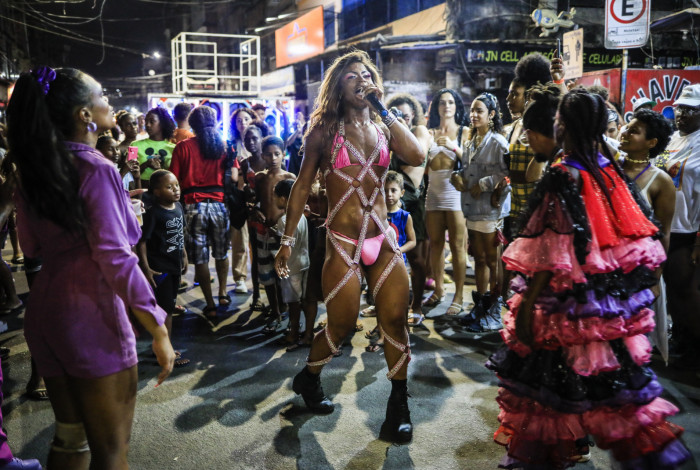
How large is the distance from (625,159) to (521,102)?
1.37 meters

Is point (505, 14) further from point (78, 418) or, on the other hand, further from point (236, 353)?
point (78, 418)

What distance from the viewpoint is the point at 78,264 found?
199 cm

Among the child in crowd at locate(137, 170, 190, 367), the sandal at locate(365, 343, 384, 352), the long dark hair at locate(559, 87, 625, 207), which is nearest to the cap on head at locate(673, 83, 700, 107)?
the long dark hair at locate(559, 87, 625, 207)

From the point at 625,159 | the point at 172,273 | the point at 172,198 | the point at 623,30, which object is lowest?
the point at 172,273

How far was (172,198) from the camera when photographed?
4.93 m

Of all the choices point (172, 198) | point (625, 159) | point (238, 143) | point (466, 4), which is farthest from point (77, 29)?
point (625, 159)

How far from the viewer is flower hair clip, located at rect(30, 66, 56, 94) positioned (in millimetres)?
2014

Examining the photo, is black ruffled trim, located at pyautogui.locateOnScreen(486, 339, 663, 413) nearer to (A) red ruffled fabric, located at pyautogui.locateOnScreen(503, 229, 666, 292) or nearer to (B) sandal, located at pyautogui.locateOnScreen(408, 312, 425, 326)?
(A) red ruffled fabric, located at pyautogui.locateOnScreen(503, 229, 666, 292)

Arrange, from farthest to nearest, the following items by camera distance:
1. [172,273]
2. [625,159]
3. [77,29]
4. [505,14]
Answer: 1. [77,29]
2. [505,14]
3. [172,273]
4. [625,159]

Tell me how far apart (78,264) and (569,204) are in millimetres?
1993

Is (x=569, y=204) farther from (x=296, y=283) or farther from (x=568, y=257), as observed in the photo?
(x=296, y=283)

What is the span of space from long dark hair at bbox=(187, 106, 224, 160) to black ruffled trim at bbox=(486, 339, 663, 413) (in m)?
4.32

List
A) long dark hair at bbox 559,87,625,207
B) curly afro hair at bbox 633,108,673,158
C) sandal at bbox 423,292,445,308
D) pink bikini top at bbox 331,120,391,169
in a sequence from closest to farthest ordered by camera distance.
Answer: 1. long dark hair at bbox 559,87,625,207
2. pink bikini top at bbox 331,120,391,169
3. curly afro hair at bbox 633,108,673,158
4. sandal at bbox 423,292,445,308

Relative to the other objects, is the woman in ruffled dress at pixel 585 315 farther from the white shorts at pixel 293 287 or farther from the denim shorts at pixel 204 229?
the denim shorts at pixel 204 229
